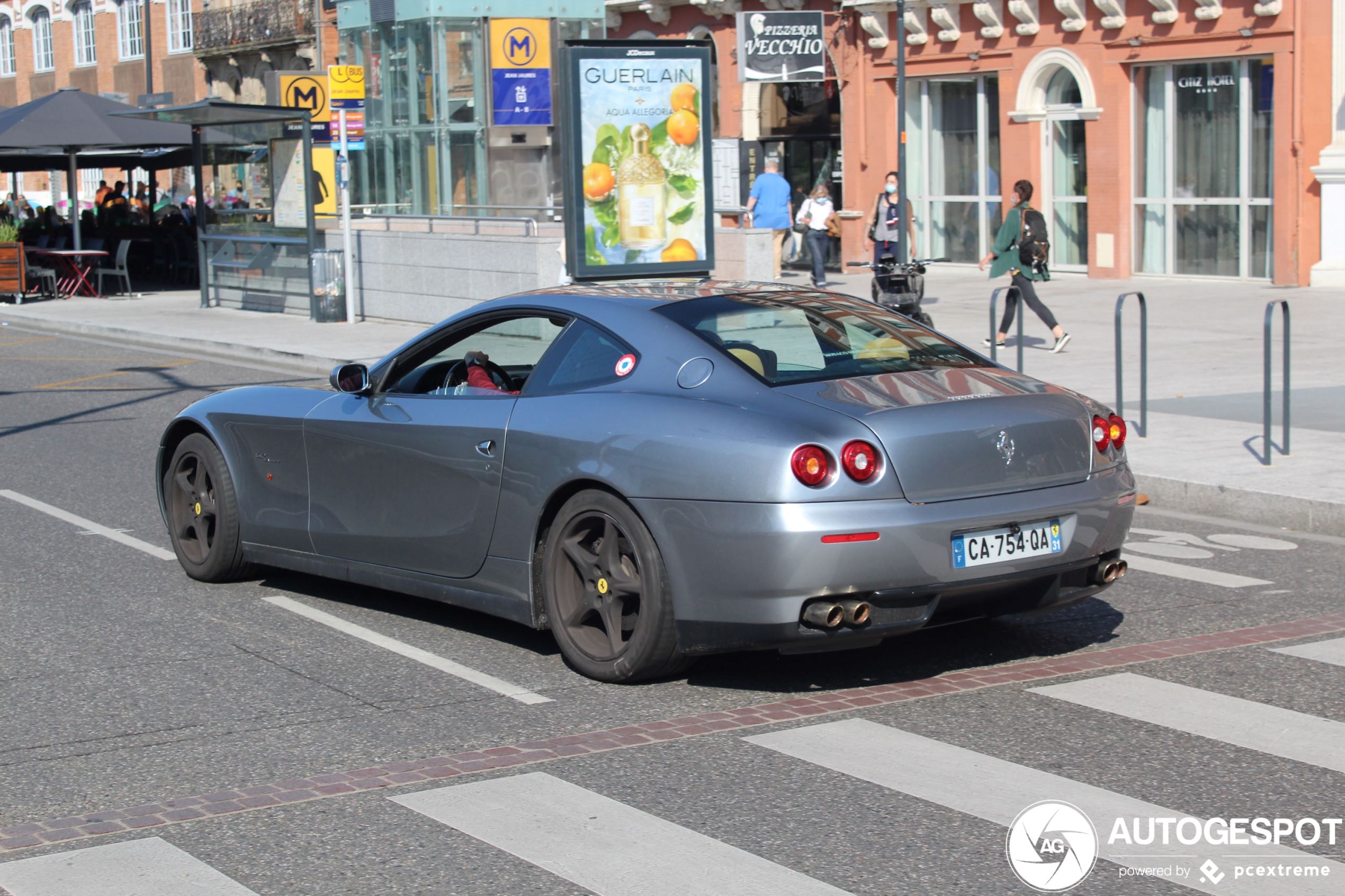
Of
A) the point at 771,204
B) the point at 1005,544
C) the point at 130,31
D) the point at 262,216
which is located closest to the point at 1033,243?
the point at 771,204

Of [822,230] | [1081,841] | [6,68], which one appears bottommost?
[1081,841]

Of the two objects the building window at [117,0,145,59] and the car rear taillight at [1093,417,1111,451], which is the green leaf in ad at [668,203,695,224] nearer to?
the car rear taillight at [1093,417,1111,451]

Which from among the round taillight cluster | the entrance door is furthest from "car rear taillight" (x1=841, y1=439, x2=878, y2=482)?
the entrance door

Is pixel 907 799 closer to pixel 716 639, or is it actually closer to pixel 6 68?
A: pixel 716 639

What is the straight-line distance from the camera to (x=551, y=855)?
4336 mm

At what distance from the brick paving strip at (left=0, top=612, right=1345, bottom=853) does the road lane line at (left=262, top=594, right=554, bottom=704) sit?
23.2 inches

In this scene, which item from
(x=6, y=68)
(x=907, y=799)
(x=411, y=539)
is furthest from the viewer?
(x=6, y=68)

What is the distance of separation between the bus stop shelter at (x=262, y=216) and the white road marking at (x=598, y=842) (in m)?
19.1

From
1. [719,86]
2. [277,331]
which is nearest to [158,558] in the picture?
[277,331]

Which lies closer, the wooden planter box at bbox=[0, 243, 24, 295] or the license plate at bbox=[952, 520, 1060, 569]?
the license plate at bbox=[952, 520, 1060, 569]

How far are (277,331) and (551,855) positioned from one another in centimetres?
1837

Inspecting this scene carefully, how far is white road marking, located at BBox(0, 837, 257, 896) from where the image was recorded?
413 cm

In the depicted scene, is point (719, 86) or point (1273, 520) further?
point (719, 86)

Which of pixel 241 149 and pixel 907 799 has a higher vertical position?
pixel 241 149
